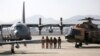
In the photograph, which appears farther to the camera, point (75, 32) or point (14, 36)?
point (14, 36)

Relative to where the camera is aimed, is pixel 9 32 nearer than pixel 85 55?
No

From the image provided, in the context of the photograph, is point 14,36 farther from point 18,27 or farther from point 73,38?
point 73,38

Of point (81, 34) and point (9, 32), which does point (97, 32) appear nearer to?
point (81, 34)

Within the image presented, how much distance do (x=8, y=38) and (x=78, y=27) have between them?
33.6 ft

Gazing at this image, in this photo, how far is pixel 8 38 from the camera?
37.2m

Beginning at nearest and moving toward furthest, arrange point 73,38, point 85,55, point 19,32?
point 85,55 → point 73,38 → point 19,32

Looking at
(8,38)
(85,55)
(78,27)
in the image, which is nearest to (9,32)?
(8,38)

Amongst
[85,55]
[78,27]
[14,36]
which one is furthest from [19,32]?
[85,55]

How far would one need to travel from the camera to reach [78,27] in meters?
31.3

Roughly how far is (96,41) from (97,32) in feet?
3.15

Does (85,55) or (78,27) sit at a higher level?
(78,27)

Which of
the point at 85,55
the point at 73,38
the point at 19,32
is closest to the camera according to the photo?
the point at 85,55

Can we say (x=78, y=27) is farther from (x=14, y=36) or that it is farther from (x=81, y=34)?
(x=14, y=36)

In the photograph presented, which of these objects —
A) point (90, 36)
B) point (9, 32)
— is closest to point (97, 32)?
point (90, 36)
